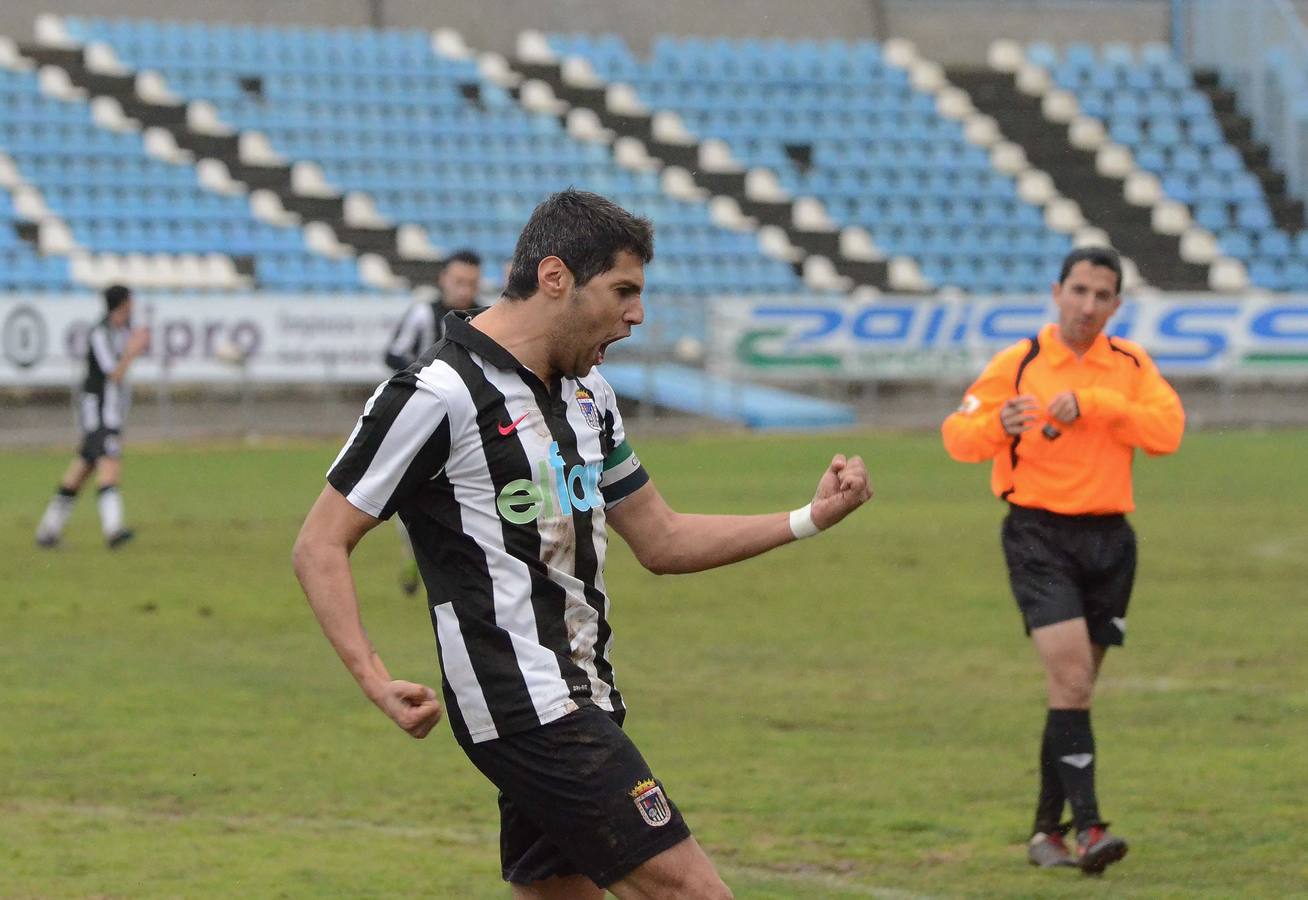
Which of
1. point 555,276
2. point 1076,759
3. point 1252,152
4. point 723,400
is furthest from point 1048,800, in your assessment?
point 1252,152

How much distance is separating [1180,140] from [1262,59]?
2291 mm

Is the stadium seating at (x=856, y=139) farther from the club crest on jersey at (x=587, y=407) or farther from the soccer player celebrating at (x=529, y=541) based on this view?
the soccer player celebrating at (x=529, y=541)

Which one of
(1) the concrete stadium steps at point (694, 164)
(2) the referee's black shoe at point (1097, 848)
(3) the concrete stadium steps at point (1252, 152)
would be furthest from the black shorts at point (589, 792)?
(3) the concrete stadium steps at point (1252, 152)

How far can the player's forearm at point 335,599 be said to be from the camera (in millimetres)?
3770

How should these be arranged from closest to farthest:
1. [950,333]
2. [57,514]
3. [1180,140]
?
[57,514] < [950,333] < [1180,140]

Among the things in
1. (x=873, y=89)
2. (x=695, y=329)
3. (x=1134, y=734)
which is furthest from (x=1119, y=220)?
(x=1134, y=734)

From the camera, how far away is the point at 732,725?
350 inches

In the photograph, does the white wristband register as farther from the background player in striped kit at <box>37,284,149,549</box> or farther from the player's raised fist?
the background player in striped kit at <box>37,284,149,549</box>

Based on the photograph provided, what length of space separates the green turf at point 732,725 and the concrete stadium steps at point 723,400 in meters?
12.3

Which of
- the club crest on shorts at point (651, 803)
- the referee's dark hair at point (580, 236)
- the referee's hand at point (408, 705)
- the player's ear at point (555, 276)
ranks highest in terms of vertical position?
the referee's dark hair at point (580, 236)

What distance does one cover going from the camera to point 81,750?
26.8ft

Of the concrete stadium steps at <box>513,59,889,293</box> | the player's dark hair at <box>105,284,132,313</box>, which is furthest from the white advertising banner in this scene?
the concrete stadium steps at <box>513,59,889,293</box>

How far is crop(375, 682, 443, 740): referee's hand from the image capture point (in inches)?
142

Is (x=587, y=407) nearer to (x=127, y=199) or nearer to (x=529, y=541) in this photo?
(x=529, y=541)
